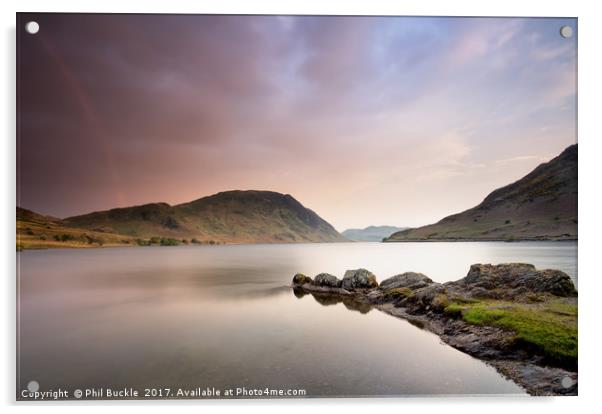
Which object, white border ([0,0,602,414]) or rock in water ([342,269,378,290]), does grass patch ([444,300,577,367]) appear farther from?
rock in water ([342,269,378,290])

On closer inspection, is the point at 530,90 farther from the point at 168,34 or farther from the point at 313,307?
the point at 313,307

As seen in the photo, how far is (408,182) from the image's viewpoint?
882 centimetres

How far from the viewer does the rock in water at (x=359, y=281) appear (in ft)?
39.5

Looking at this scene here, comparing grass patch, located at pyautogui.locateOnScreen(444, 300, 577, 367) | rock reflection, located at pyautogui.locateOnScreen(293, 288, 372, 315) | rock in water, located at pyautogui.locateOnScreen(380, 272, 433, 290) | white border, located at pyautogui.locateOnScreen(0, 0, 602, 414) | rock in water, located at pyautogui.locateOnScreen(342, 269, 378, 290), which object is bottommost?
rock reflection, located at pyautogui.locateOnScreen(293, 288, 372, 315)

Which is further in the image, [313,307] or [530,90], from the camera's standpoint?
[313,307]

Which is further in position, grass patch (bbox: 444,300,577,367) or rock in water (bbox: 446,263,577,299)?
rock in water (bbox: 446,263,577,299)

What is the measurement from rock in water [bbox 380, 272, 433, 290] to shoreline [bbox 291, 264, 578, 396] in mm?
34

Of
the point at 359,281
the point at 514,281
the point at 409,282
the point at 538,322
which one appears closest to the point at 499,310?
the point at 538,322

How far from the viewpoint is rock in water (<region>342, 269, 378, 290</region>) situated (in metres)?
12.0

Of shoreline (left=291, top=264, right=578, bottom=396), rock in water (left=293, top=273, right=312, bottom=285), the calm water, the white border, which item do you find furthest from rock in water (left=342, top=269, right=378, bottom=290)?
the white border

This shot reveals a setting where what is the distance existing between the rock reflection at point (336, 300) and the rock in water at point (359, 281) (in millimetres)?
879

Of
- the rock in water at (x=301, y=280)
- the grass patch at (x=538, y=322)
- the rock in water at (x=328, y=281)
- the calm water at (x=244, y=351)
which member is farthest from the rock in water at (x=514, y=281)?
the rock in water at (x=301, y=280)

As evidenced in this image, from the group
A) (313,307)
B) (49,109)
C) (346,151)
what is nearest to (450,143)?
(346,151)

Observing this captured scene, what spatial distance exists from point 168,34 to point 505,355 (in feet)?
30.3
